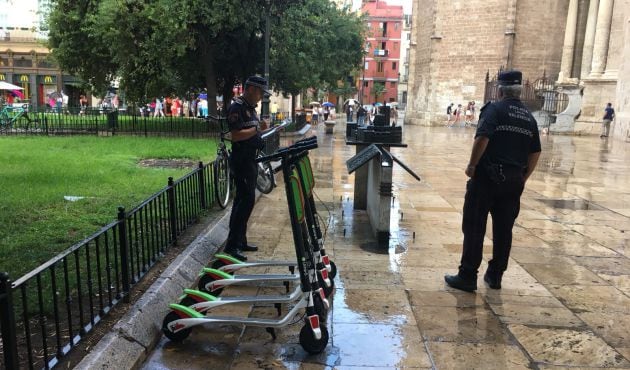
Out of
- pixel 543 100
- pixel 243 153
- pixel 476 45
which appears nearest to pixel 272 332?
pixel 243 153

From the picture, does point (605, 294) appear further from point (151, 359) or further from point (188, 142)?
point (188, 142)

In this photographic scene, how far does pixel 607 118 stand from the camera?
25422 millimetres

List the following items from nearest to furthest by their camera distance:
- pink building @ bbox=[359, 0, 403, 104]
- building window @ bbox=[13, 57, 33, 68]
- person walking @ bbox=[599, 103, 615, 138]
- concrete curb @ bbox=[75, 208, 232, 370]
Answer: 1. concrete curb @ bbox=[75, 208, 232, 370]
2. person walking @ bbox=[599, 103, 615, 138]
3. building window @ bbox=[13, 57, 33, 68]
4. pink building @ bbox=[359, 0, 403, 104]

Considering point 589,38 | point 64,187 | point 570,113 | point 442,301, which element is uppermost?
point 589,38

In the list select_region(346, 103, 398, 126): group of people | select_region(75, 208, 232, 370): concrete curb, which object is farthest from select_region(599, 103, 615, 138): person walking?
select_region(75, 208, 232, 370): concrete curb

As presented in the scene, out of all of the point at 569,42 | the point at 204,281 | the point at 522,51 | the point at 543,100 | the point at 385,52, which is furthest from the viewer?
the point at 385,52

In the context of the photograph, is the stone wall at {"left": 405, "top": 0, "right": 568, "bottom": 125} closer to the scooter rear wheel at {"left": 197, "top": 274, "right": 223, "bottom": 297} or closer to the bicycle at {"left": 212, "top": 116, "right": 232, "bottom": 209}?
the bicycle at {"left": 212, "top": 116, "right": 232, "bottom": 209}

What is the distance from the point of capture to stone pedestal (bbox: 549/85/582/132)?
2844 centimetres

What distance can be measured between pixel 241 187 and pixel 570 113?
27372 mm

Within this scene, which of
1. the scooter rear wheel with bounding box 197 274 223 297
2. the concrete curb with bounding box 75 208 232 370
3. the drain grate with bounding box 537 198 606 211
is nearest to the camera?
the concrete curb with bounding box 75 208 232 370

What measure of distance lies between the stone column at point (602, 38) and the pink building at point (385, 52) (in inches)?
2545

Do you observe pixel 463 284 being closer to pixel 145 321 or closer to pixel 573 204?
pixel 145 321

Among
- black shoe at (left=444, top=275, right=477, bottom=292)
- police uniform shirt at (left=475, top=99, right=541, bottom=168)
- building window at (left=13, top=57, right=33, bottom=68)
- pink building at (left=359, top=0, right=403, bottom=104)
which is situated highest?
pink building at (left=359, top=0, right=403, bottom=104)

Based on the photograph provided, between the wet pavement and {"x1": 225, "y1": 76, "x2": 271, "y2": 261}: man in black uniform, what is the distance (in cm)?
43
